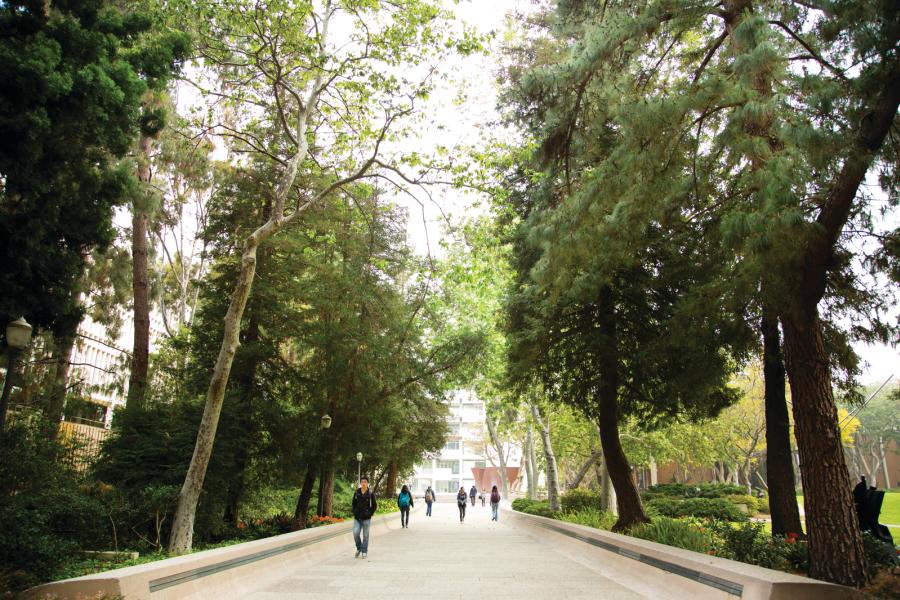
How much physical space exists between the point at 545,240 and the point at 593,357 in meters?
5.32

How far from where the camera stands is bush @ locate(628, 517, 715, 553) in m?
9.14

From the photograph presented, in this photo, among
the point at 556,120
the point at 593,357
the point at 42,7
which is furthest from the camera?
the point at 593,357

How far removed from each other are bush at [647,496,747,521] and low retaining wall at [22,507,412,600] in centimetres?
1797

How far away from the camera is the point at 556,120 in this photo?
10164 mm

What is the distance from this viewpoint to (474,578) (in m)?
8.71

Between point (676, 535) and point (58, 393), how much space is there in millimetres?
15909

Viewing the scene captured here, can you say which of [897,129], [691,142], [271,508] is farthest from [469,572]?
[271,508]

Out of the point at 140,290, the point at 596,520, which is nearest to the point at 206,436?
the point at 140,290

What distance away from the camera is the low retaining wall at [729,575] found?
502cm

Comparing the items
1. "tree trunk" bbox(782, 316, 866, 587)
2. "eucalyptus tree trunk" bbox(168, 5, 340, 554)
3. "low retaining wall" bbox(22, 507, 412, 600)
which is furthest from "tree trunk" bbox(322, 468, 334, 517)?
"tree trunk" bbox(782, 316, 866, 587)

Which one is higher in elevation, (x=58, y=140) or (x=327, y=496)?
(x=58, y=140)

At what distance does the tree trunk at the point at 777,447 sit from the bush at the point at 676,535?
1.17 metres

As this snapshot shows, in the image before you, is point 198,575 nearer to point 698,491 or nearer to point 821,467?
point 821,467

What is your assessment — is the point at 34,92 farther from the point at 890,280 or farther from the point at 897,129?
the point at 890,280
